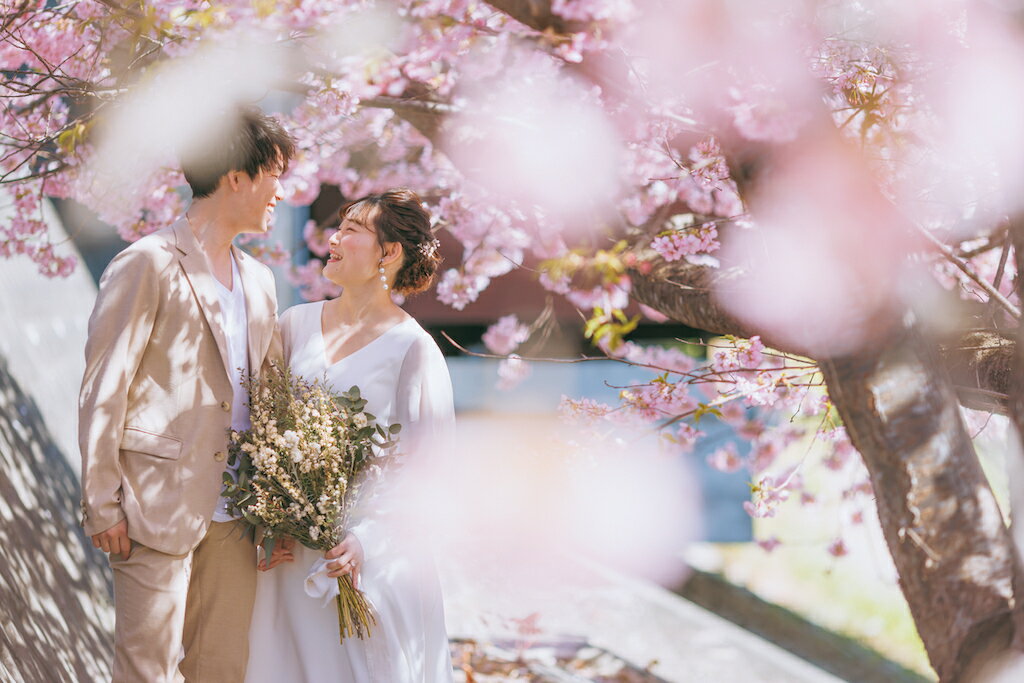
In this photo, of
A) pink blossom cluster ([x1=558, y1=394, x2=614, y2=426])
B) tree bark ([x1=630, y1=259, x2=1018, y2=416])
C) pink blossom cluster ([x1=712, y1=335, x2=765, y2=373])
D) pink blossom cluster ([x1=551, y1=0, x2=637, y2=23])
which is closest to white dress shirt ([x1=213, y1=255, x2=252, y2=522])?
pink blossom cluster ([x1=551, y1=0, x2=637, y2=23])

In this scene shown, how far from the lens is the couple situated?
2277 millimetres

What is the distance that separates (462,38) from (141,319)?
1745 millimetres

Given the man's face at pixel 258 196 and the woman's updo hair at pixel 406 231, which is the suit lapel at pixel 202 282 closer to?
the man's face at pixel 258 196

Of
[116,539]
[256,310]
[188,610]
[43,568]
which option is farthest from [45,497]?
[256,310]

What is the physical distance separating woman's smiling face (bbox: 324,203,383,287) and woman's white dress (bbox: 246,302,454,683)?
0.60 ft

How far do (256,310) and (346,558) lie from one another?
0.74 meters

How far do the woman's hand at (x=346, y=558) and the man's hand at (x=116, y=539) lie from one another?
1.63 feet

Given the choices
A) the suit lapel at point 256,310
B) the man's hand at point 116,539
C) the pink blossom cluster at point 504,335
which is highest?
the suit lapel at point 256,310

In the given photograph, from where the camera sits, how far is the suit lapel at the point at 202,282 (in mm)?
2389

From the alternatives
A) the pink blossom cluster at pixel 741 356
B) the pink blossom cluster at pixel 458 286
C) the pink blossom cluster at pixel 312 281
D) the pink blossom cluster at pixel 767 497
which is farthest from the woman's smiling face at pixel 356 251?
the pink blossom cluster at pixel 312 281

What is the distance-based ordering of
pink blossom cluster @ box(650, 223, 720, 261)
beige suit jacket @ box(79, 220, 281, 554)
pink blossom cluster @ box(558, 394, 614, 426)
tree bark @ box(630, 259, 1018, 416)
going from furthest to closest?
pink blossom cluster @ box(558, 394, 614, 426) → pink blossom cluster @ box(650, 223, 720, 261) → tree bark @ box(630, 259, 1018, 416) → beige suit jacket @ box(79, 220, 281, 554)

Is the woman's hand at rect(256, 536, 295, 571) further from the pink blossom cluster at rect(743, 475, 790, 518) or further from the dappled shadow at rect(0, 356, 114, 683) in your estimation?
the pink blossom cluster at rect(743, 475, 790, 518)

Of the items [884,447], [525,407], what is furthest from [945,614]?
[525,407]

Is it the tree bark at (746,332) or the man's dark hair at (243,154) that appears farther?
the tree bark at (746,332)
